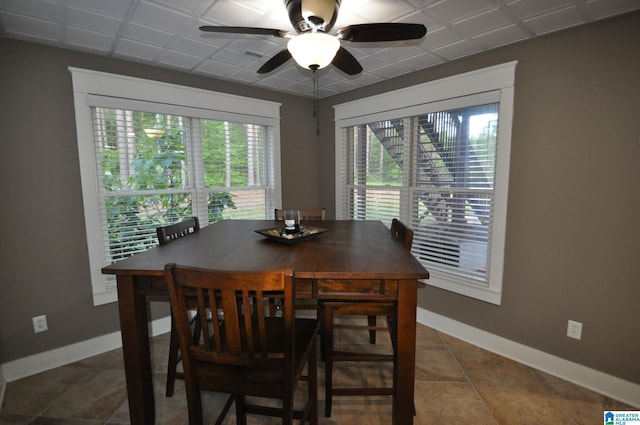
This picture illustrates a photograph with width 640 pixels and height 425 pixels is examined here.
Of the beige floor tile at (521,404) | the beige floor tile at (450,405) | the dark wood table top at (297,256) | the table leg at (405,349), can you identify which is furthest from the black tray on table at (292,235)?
the beige floor tile at (521,404)

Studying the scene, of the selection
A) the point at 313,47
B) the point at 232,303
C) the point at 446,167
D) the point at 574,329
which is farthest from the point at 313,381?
the point at 446,167

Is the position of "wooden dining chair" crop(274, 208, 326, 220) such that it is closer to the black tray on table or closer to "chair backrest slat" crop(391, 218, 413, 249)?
the black tray on table

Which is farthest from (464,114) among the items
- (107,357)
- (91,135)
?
(107,357)

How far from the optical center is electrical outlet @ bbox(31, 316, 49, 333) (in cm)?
224

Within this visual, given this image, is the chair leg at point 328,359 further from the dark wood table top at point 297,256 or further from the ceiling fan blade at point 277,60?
the ceiling fan blade at point 277,60

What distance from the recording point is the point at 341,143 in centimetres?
365

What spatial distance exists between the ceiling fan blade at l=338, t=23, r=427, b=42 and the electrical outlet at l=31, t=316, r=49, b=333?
2.85 meters

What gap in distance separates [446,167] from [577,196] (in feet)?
3.24

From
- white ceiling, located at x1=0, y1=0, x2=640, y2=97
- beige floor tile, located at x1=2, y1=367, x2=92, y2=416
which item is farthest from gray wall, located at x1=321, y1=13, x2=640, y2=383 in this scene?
beige floor tile, located at x1=2, y1=367, x2=92, y2=416

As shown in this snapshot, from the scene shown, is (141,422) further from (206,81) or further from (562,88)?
(562,88)

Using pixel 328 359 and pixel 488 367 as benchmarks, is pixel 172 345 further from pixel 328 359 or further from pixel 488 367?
pixel 488 367

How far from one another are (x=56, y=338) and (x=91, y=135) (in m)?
1.60

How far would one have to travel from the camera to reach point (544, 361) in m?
2.23

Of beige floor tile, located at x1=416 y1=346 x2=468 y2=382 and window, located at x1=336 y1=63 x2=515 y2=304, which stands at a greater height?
window, located at x1=336 y1=63 x2=515 y2=304
